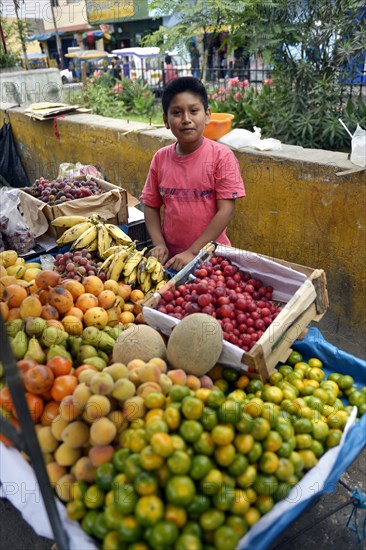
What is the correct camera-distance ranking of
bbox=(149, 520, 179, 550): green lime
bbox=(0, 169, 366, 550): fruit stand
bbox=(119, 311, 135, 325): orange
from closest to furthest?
bbox=(149, 520, 179, 550): green lime < bbox=(0, 169, 366, 550): fruit stand < bbox=(119, 311, 135, 325): orange

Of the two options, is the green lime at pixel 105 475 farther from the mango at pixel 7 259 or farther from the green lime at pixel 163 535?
the mango at pixel 7 259

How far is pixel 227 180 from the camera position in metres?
2.86

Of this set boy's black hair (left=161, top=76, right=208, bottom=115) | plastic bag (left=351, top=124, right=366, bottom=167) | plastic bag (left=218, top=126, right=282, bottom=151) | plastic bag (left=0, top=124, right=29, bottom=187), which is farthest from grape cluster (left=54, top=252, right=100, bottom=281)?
plastic bag (left=0, top=124, right=29, bottom=187)

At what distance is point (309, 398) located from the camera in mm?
1852

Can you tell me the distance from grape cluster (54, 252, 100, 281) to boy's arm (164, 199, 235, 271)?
55 cm

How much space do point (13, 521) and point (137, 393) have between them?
1.59m

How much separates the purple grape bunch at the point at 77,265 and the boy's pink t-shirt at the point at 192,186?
0.65 metres

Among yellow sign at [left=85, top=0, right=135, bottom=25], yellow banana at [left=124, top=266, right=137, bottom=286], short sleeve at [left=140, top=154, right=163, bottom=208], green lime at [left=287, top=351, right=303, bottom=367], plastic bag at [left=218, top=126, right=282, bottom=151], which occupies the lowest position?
green lime at [left=287, top=351, right=303, bottom=367]

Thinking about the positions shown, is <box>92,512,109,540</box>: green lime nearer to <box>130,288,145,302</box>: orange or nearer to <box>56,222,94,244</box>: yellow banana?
<box>130,288,145,302</box>: orange

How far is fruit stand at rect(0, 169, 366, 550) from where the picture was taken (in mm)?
1360

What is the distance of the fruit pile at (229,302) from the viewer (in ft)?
6.62

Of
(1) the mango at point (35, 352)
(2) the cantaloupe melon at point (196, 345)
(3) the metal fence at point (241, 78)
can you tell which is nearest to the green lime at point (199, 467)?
(2) the cantaloupe melon at point (196, 345)

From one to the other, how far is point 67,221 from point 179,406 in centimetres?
230

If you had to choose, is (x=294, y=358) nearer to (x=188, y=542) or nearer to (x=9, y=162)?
(x=188, y=542)
